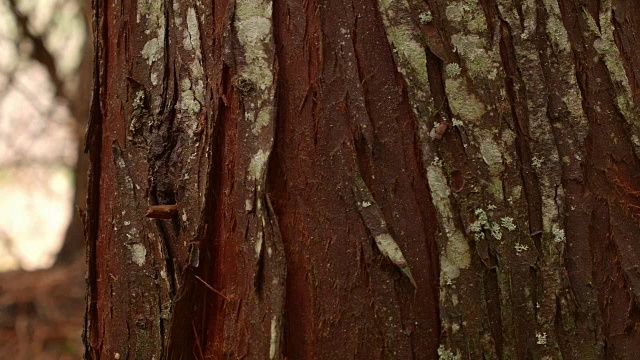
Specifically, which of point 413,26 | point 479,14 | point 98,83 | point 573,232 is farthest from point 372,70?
point 98,83

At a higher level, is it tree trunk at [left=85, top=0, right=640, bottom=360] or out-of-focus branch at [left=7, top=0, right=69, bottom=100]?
out-of-focus branch at [left=7, top=0, right=69, bottom=100]

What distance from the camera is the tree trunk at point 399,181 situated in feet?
3.90

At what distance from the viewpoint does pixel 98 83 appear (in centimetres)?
140

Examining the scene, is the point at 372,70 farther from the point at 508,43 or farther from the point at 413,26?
the point at 508,43

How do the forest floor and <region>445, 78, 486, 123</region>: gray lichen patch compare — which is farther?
the forest floor

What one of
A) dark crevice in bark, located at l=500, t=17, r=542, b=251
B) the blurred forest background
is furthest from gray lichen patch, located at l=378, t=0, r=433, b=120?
the blurred forest background

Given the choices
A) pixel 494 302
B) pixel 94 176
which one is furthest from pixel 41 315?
pixel 494 302

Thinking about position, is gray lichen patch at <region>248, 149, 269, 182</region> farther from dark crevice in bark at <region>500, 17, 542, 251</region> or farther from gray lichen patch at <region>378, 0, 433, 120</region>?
dark crevice in bark at <region>500, 17, 542, 251</region>

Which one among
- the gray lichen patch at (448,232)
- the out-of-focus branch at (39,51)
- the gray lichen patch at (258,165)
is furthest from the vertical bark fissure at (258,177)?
the out-of-focus branch at (39,51)

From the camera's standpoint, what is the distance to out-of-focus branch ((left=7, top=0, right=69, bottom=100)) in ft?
18.4

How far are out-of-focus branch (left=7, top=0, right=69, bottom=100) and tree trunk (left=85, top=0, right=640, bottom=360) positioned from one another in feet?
16.1

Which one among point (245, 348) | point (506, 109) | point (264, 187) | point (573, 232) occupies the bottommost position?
point (245, 348)

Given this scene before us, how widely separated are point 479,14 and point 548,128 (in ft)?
0.73

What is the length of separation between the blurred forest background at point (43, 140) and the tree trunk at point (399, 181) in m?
4.10
